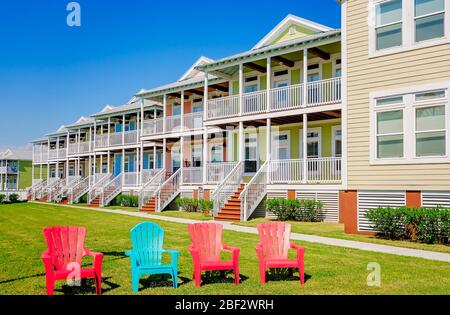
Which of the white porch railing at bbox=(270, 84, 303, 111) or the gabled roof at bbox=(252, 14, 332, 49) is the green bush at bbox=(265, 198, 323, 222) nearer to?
the white porch railing at bbox=(270, 84, 303, 111)

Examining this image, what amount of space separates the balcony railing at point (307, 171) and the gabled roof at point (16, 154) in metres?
55.5

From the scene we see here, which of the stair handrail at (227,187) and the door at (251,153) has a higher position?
the door at (251,153)

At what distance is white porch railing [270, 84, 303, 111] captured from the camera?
787 inches

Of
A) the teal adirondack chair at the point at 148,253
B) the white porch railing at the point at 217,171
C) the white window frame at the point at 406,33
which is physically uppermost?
the white window frame at the point at 406,33

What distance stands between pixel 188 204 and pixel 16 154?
5226 centimetres

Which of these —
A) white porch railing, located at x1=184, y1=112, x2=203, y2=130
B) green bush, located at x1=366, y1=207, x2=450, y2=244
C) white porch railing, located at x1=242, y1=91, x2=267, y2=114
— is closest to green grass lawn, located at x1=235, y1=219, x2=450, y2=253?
green bush, located at x1=366, y1=207, x2=450, y2=244

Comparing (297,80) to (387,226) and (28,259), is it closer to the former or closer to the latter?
(387,226)

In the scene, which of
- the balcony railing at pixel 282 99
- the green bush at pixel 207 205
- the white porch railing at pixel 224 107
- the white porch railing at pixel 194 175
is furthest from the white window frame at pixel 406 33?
the white porch railing at pixel 194 175

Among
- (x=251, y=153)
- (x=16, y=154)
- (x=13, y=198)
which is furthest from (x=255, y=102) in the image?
(x=16, y=154)

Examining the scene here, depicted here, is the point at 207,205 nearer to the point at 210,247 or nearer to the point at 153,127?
the point at 153,127

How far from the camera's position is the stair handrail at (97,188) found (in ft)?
111

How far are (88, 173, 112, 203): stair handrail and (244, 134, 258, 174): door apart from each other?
46.6 ft

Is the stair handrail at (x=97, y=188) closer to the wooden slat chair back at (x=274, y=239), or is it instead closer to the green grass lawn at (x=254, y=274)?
the green grass lawn at (x=254, y=274)

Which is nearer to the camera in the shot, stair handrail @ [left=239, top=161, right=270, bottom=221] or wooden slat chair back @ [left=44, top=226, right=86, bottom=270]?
wooden slat chair back @ [left=44, top=226, right=86, bottom=270]
